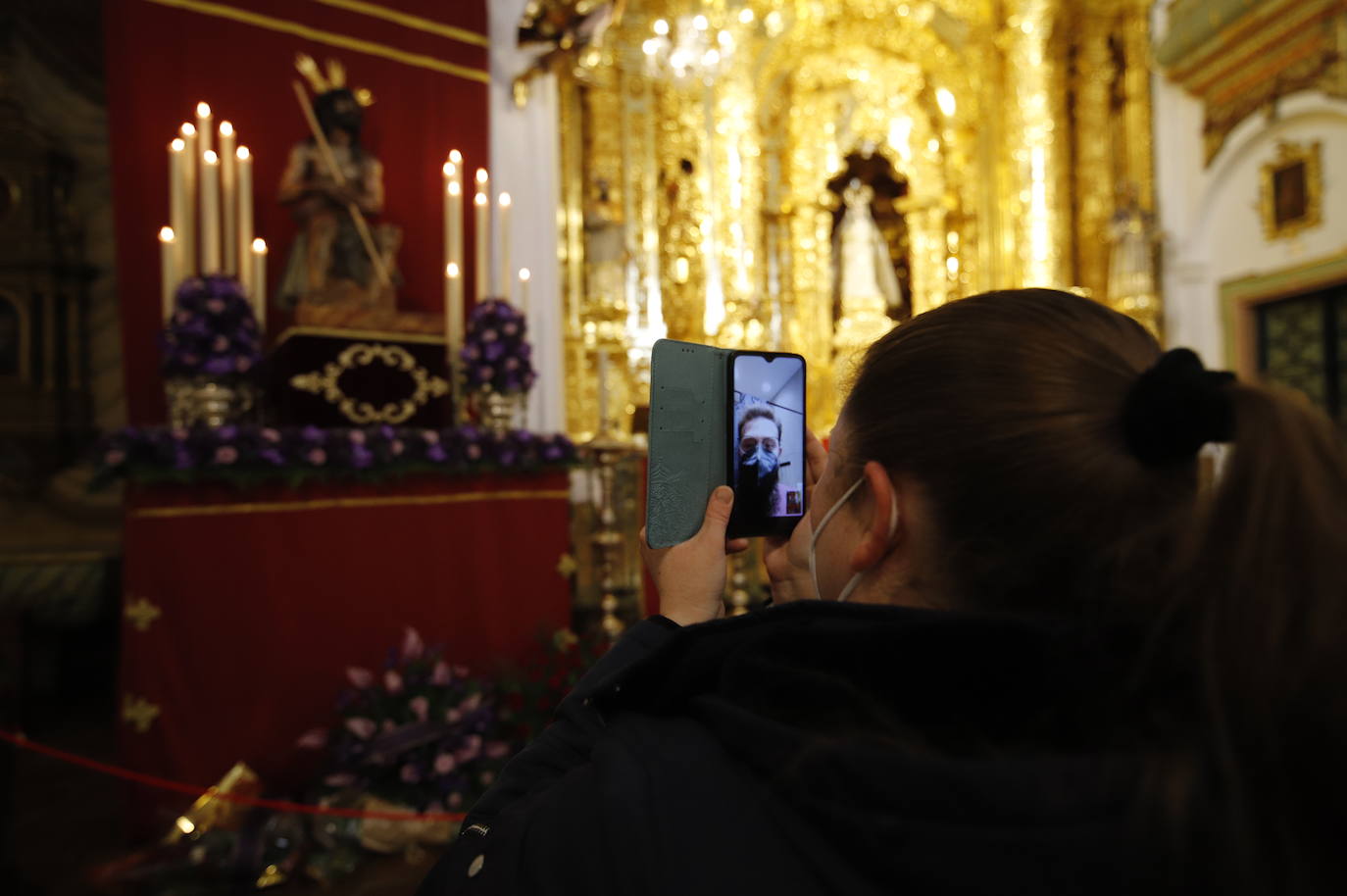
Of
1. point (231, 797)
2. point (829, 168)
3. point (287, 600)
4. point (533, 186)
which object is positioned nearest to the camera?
point (231, 797)

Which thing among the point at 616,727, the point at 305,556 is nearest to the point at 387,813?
the point at 305,556

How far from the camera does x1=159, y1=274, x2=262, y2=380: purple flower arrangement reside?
3.03 metres

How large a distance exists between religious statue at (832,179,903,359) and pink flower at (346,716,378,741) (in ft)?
17.2

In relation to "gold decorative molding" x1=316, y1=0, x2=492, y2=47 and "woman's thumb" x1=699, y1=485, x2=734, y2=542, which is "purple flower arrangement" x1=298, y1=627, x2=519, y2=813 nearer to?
"woman's thumb" x1=699, y1=485, x2=734, y2=542

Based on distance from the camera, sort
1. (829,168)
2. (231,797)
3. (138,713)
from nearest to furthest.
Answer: (231,797) < (138,713) < (829,168)

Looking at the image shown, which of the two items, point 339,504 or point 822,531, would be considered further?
point 339,504

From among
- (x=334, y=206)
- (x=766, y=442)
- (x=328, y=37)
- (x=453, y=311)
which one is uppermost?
(x=328, y=37)

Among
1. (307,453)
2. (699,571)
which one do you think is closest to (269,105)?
(307,453)

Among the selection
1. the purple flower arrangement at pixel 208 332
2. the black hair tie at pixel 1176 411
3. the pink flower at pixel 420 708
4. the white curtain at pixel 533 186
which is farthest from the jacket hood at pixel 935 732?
the white curtain at pixel 533 186

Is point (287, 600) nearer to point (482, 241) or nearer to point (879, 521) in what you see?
point (482, 241)

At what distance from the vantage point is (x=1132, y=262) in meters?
6.74

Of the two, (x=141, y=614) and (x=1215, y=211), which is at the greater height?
(x=1215, y=211)

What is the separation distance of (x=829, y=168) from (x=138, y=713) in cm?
639

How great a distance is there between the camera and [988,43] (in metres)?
7.30
